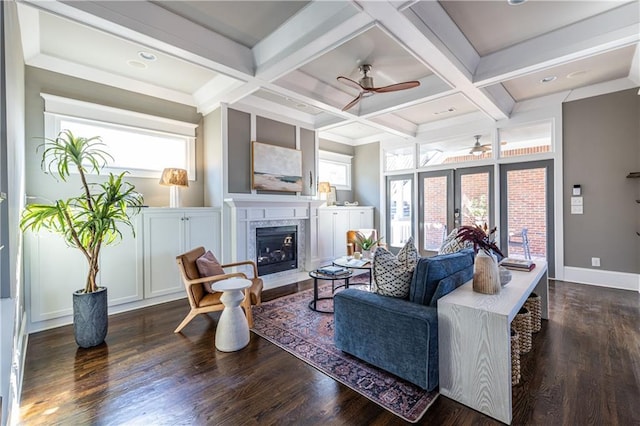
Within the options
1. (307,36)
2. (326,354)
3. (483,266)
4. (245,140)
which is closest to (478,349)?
(483,266)

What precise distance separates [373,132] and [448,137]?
1627mm

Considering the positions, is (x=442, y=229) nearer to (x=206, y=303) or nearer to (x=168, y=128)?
(x=206, y=303)

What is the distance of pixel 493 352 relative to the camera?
1711mm

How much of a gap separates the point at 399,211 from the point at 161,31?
5.58 m

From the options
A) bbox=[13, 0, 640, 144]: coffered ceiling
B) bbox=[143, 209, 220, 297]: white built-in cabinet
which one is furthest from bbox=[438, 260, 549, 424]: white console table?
bbox=[143, 209, 220, 297]: white built-in cabinet

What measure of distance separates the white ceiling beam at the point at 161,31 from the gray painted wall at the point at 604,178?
504cm

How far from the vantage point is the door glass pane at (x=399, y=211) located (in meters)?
6.66

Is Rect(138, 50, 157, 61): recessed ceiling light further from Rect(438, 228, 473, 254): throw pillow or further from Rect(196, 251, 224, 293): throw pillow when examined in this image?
Rect(438, 228, 473, 254): throw pillow

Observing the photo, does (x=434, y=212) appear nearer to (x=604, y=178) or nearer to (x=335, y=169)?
(x=335, y=169)

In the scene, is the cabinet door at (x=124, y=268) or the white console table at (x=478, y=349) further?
the cabinet door at (x=124, y=268)

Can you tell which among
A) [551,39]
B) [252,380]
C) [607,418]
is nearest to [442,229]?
[551,39]

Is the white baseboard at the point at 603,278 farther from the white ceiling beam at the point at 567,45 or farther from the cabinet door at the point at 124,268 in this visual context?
the cabinet door at the point at 124,268

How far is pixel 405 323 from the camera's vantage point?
1984mm

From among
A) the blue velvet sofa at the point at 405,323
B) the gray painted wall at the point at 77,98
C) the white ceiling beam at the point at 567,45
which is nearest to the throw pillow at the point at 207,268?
the blue velvet sofa at the point at 405,323
